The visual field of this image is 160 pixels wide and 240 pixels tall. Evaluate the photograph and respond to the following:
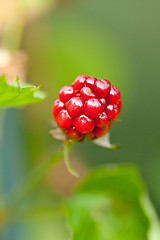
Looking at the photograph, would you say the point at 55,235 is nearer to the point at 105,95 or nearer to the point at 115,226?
the point at 115,226

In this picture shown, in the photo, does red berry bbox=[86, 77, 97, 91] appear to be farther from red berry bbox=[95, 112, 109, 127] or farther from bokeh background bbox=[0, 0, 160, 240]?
bokeh background bbox=[0, 0, 160, 240]

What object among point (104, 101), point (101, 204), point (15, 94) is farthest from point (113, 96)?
point (101, 204)

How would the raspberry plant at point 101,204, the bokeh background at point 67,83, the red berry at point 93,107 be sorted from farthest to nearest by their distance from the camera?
the bokeh background at point 67,83 < the raspberry plant at point 101,204 < the red berry at point 93,107

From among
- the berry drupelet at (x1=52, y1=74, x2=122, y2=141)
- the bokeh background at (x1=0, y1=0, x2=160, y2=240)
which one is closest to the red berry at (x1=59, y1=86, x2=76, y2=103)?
the berry drupelet at (x1=52, y1=74, x2=122, y2=141)

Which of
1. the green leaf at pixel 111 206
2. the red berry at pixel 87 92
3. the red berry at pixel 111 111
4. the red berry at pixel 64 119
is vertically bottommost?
the green leaf at pixel 111 206

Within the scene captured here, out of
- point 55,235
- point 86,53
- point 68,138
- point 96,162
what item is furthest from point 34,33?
point 68,138

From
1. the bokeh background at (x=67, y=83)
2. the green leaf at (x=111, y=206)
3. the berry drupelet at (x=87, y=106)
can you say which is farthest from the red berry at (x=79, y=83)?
the bokeh background at (x=67, y=83)

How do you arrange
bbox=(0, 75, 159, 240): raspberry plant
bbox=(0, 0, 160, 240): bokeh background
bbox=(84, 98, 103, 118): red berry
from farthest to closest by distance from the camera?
bbox=(0, 0, 160, 240): bokeh background, bbox=(0, 75, 159, 240): raspberry plant, bbox=(84, 98, 103, 118): red berry

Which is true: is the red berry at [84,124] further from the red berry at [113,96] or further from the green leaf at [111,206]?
the green leaf at [111,206]
